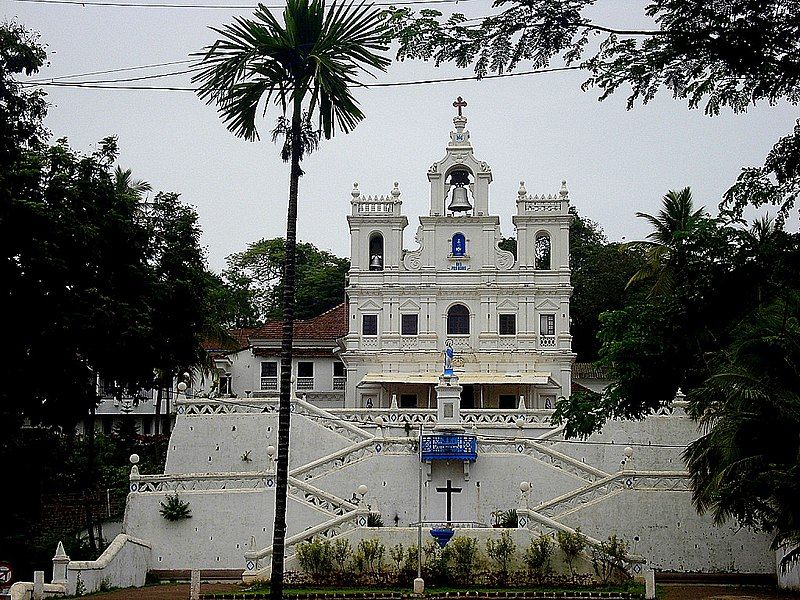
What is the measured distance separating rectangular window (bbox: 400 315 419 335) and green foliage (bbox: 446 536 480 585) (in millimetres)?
16896

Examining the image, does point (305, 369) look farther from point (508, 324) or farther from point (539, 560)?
point (539, 560)

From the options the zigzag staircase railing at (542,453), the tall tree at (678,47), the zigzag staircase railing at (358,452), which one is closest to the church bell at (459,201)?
the zigzag staircase railing at (542,453)

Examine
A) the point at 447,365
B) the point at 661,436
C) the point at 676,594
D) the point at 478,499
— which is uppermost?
the point at 447,365

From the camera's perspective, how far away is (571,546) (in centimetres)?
2581

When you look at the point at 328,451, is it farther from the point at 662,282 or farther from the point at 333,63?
the point at 333,63

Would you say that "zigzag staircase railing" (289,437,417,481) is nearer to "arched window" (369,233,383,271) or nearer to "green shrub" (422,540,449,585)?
"green shrub" (422,540,449,585)

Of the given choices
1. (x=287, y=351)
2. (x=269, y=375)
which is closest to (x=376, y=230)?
(x=269, y=375)

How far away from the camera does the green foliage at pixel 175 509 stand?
29297 mm

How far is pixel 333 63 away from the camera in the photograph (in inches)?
762

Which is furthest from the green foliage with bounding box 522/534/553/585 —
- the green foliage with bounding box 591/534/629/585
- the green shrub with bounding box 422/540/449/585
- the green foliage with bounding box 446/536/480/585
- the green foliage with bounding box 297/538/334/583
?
the green foliage with bounding box 297/538/334/583

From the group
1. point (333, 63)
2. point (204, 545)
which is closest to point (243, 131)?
point (333, 63)

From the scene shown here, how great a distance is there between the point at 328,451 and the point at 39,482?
9126 mm

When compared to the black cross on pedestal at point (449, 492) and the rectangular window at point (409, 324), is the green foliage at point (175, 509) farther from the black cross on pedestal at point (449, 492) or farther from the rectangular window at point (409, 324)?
the rectangular window at point (409, 324)

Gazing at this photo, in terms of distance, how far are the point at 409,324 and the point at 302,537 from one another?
16656 mm
